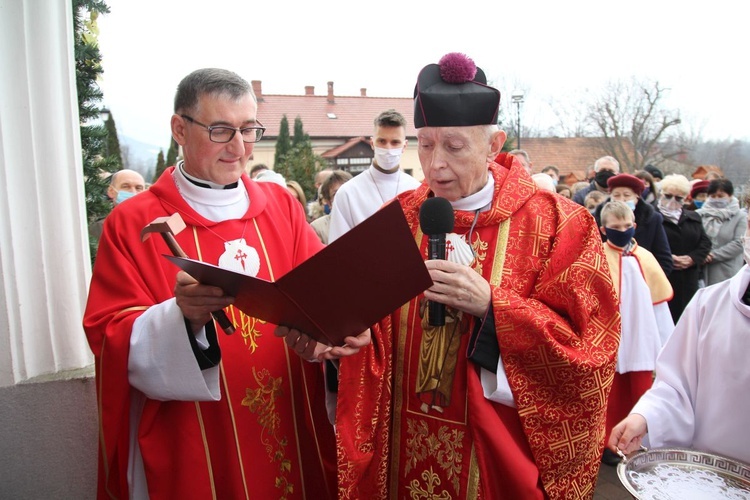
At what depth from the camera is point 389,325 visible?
93.7 inches

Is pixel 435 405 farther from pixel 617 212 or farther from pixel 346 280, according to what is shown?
pixel 617 212

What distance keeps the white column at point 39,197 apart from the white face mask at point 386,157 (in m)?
2.43

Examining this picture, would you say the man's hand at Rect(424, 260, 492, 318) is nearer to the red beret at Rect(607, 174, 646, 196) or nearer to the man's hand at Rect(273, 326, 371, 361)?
the man's hand at Rect(273, 326, 371, 361)

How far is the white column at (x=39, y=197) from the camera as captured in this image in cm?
268

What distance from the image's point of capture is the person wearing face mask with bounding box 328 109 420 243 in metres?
4.62

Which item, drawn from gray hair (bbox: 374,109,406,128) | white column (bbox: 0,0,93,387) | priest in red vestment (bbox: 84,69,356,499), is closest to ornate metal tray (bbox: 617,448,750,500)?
priest in red vestment (bbox: 84,69,356,499)

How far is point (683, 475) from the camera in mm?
1853

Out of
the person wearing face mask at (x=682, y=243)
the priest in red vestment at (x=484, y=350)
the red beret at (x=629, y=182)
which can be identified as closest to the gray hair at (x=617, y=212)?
the red beret at (x=629, y=182)

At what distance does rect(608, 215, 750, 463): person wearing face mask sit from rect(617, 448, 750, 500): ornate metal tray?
20 cm

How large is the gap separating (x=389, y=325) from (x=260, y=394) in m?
0.60

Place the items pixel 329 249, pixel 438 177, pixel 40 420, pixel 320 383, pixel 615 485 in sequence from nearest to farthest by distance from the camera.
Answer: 1. pixel 329 249
2. pixel 438 177
3. pixel 320 383
4. pixel 40 420
5. pixel 615 485

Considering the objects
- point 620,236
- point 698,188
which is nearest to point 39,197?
point 620,236

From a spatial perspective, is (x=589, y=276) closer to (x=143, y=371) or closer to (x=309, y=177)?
(x=143, y=371)

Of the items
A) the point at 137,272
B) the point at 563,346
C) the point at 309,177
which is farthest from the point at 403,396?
the point at 309,177
